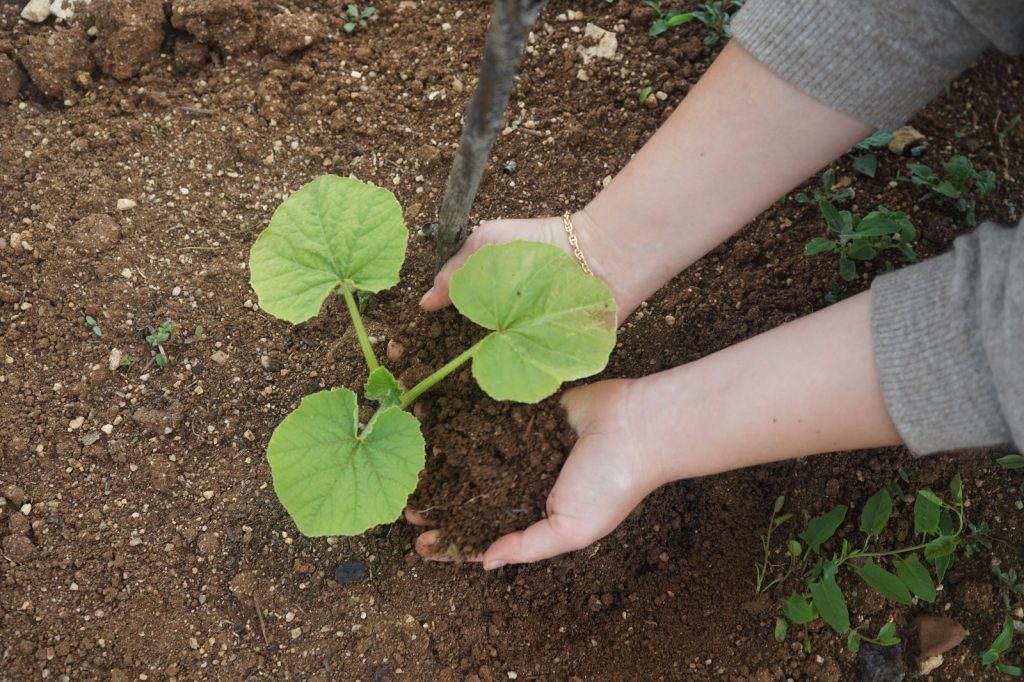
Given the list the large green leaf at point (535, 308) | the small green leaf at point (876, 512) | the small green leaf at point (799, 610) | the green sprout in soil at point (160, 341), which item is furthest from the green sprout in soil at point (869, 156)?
the green sprout in soil at point (160, 341)

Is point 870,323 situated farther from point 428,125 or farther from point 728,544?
point 428,125

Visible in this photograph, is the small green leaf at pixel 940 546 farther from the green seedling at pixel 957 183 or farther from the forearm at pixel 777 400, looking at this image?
the green seedling at pixel 957 183

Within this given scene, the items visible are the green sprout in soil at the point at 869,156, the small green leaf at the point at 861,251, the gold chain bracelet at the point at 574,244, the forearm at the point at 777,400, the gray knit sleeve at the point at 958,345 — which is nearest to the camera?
the gray knit sleeve at the point at 958,345

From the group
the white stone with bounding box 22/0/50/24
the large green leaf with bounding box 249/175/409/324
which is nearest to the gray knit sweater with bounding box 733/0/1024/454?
the large green leaf with bounding box 249/175/409/324

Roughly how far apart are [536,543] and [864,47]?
0.98 m

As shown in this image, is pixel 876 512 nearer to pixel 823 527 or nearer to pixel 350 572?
pixel 823 527

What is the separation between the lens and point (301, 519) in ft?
4.46

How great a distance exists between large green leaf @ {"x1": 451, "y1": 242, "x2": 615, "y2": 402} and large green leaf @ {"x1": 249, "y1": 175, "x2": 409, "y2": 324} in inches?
6.2

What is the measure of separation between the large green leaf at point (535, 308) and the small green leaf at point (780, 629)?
2.26 feet

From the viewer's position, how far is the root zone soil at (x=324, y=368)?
1.59 m

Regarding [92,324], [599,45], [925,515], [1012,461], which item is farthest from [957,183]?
[92,324]

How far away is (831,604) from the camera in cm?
152

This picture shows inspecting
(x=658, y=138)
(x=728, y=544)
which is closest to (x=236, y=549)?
(x=728, y=544)

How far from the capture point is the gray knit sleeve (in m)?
1.12
